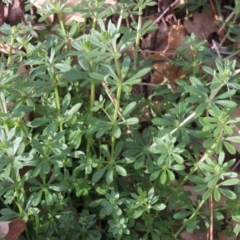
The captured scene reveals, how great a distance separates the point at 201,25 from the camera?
334cm

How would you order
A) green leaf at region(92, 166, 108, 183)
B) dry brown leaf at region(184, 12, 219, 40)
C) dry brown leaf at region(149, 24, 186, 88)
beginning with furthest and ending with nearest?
1. dry brown leaf at region(184, 12, 219, 40)
2. dry brown leaf at region(149, 24, 186, 88)
3. green leaf at region(92, 166, 108, 183)

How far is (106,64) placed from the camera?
6.73 ft

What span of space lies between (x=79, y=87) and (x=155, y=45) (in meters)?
0.87

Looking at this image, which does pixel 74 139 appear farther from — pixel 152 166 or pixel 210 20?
pixel 210 20

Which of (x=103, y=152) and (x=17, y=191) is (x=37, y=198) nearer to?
(x=17, y=191)

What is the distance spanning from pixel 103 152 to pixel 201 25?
4.95 feet

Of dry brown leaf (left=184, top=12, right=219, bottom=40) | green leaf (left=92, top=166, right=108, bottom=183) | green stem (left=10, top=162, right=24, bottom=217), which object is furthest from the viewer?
dry brown leaf (left=184, top=12, right=219, bottom=40)

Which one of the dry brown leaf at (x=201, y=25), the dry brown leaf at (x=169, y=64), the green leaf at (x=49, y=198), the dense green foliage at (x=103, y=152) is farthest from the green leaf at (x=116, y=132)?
the dry brown leaf at (x=201, y=25)

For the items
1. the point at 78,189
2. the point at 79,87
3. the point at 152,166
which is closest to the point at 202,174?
the point at 152,166

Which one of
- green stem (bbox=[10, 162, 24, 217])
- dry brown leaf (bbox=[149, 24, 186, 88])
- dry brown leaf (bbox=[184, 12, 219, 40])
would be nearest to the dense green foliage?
green stem (bbox=[10, 162, 24, 217])

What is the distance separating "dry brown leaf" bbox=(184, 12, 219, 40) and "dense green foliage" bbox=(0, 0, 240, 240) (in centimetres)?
108

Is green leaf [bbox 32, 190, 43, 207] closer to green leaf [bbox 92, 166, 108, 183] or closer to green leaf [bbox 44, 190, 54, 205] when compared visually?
green leaf [bbox 44, 190, 54, 205]

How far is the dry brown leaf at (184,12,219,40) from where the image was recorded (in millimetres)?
3316

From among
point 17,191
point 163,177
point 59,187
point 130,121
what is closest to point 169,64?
point 130,121
